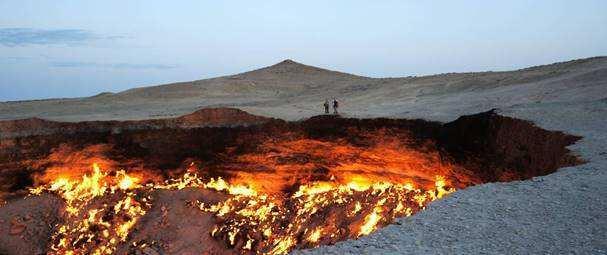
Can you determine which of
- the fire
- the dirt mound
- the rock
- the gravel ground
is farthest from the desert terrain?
the rock

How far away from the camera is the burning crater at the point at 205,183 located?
14.3 metres

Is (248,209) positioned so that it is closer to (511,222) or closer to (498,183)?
(498,183)

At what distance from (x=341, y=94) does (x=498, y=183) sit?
2090 cm

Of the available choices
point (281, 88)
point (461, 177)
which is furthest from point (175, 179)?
point (281, 88)

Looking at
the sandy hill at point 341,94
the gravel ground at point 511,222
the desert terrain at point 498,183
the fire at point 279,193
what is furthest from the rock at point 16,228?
the gravel ground at point 511,222

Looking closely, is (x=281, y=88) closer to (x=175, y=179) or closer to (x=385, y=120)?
(x=175, y=179)

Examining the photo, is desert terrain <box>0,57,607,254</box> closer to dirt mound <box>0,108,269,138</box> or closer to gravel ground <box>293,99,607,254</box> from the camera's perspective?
gravel ground <box>293,99,607,254</box>

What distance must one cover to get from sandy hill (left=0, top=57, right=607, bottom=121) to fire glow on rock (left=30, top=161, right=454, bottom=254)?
6.89 feet

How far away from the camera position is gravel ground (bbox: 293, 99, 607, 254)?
4.22 meters

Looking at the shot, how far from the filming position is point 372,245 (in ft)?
14.2

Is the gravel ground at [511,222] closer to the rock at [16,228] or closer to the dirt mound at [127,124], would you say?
the dirt mound at [127,124]

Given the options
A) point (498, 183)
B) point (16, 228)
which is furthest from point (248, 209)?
point (498, 183)

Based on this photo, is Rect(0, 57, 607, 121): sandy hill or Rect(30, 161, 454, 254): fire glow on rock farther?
Rect(0, 57, 607, 121): sandy hill

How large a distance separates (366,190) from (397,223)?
33.7ft
